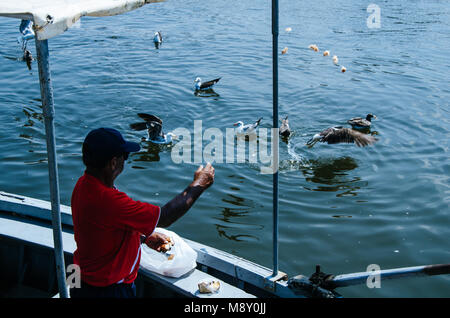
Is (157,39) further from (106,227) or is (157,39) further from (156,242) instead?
(106,227)

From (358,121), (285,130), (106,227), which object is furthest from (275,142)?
(358,121)

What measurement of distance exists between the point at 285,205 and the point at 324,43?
1190 cm

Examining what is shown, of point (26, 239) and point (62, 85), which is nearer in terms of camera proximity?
point (26, 239)

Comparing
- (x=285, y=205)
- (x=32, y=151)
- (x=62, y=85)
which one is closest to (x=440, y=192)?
(x=285, y=205)

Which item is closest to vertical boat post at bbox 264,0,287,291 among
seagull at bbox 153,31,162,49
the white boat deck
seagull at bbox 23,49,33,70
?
the white boat deck

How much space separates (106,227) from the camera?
307cm

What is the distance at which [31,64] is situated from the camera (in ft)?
52.2

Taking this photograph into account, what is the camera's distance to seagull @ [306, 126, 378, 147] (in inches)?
390

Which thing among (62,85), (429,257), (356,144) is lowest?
(429,257)

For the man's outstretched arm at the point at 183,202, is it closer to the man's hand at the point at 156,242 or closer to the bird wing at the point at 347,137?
the man's hand at the point at 156,242

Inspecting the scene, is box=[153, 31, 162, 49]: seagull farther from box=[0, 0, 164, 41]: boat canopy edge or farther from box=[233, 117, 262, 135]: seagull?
box=[0, 0, 164, 41]: boat canopy edge

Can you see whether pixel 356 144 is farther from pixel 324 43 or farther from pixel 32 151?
pixel 324 43

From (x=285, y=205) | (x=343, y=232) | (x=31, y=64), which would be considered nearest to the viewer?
(x=343, y=232)
